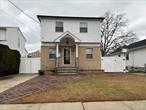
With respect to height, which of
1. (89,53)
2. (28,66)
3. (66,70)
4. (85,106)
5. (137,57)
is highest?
(89,53)

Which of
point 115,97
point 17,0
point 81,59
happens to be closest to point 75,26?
point 81,59

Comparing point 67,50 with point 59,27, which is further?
point 67,50

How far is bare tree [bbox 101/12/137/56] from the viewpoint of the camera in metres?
43.0

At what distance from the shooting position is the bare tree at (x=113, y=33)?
43031 mm

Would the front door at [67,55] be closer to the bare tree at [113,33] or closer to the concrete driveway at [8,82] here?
the concrete driveway at [8,82]

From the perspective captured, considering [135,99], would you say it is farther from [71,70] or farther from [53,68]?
[53,68]

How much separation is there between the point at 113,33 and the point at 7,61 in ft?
90.2

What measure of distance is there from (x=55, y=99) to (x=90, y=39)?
1669 centimetres

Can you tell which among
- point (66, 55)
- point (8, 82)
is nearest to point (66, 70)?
point (66, 55)

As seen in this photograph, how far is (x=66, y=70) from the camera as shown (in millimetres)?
22766

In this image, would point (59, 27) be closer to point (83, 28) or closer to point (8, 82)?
point (83, 28)

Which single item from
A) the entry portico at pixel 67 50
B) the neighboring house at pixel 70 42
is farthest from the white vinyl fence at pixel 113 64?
the entry portico at pixel 67 50

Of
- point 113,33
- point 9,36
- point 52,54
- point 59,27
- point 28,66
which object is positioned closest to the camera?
point 52,54

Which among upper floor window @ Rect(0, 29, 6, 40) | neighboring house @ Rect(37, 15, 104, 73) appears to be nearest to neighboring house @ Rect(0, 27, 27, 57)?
upper floor window @ Rect(0, 29, 6, 40)
